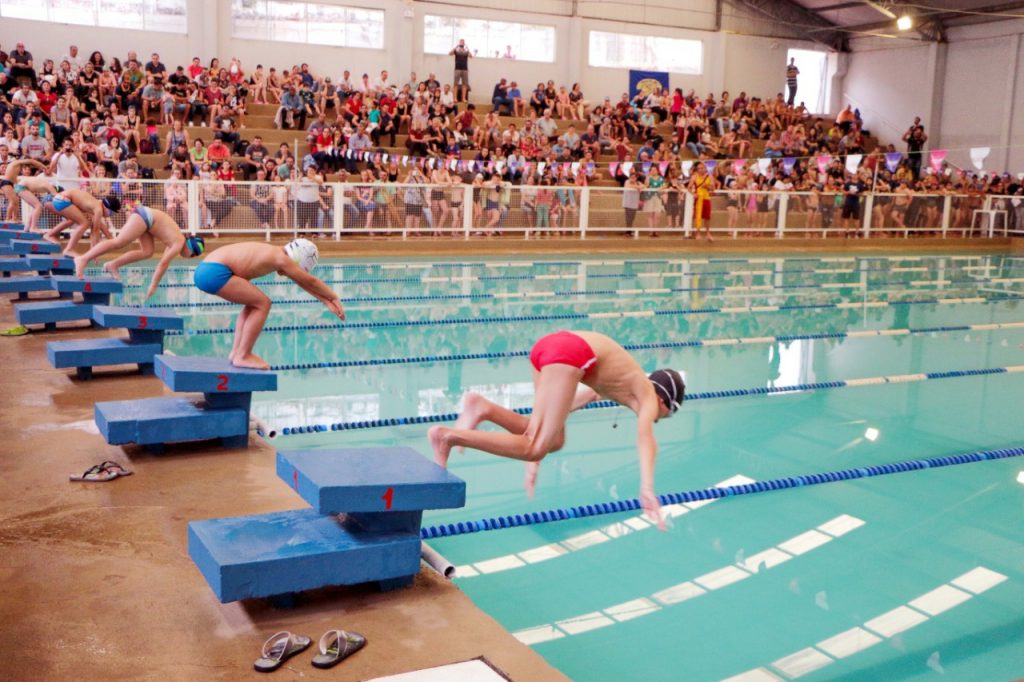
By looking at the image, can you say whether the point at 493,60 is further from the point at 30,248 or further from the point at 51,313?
the point at 51,313

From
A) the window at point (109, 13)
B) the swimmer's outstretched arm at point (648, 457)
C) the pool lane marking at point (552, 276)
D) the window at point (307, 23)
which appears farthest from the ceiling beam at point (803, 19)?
the swimmer's outstretched arm at point (648, 457)

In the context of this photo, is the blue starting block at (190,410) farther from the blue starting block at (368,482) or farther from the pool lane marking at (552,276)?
the pool lane marking at (552,276)

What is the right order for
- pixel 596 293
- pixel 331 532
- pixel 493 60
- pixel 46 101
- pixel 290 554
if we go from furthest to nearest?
pixel 493 60 < pixel 46 101 < pixel 596 293 < pixel 331 532 < pixel 290 554

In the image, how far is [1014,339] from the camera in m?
10.0

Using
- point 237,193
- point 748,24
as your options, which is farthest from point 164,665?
point 748,24

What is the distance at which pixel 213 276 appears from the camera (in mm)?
5414

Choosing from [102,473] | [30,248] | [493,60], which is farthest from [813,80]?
[102,473]

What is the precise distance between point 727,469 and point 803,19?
84.3 ft

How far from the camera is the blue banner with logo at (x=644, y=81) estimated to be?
82.7ft

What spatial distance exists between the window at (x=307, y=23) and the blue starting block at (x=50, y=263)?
12.5 m

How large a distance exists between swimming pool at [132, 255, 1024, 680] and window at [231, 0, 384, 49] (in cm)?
1054

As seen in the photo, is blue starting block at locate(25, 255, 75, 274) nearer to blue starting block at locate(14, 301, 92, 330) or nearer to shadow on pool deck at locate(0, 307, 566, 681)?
blue starting block at locate(14, 301, 92, 330)

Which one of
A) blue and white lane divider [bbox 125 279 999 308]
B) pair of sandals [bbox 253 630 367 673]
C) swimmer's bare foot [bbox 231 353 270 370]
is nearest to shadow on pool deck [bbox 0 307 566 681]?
pair of sandals [bbox 253 630 367 673]

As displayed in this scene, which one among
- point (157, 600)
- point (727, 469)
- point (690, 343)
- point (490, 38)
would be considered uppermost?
point (490, 38)
